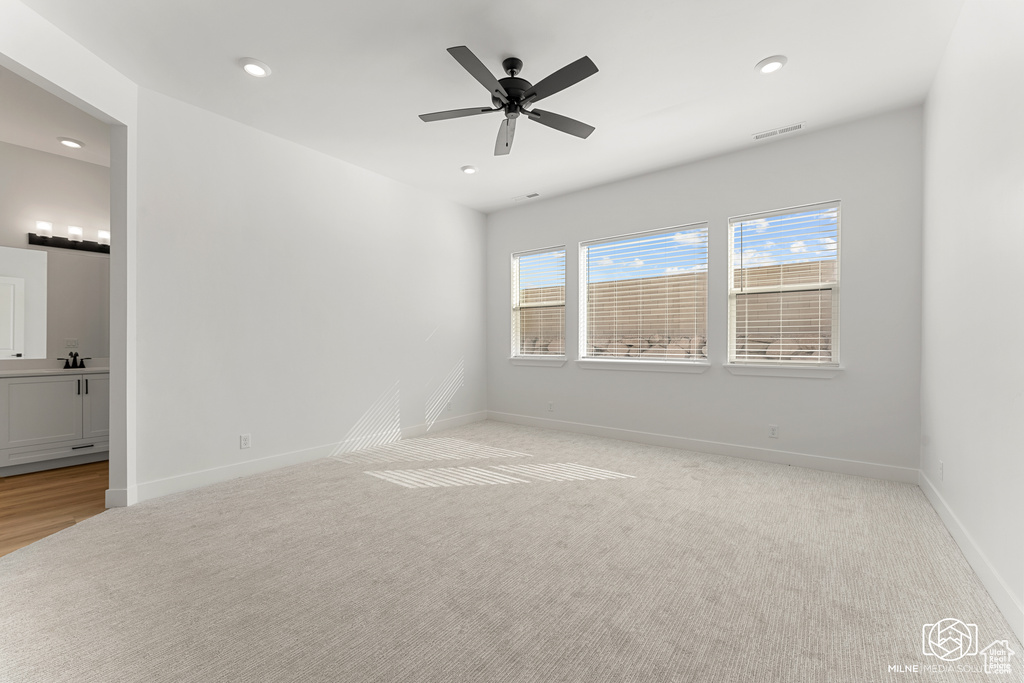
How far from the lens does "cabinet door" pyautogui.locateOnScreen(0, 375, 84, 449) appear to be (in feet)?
12.6

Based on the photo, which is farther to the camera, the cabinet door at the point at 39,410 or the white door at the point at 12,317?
the white door at the point at 12,317

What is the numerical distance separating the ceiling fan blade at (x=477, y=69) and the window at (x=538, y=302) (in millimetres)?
3069

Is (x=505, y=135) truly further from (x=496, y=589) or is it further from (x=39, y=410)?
(x=39, y=410)

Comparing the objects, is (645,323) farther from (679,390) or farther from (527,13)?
(527,13)

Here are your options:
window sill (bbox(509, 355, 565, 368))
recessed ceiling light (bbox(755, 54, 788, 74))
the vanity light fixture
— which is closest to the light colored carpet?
window sill (bbox(509, 355, 565, 368))

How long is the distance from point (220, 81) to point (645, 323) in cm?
441

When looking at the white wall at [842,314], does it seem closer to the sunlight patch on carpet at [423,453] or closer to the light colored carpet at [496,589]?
the light colored carpet at [496,589]

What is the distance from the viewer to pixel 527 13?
8.20ft

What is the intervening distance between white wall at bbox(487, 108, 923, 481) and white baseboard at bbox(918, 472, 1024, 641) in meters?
0.84

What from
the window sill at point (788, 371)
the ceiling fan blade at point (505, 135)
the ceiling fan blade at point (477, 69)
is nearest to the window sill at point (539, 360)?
the window sill at point (788, 371)

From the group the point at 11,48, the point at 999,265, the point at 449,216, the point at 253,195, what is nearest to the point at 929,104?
the point at 999,265

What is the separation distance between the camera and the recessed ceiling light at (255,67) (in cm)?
294

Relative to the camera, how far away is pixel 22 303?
4.21 meters

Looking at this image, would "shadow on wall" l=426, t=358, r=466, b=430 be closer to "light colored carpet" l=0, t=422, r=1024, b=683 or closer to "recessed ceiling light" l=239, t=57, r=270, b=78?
"light colored carpet" l=0, t=422, r=1024, b=683
